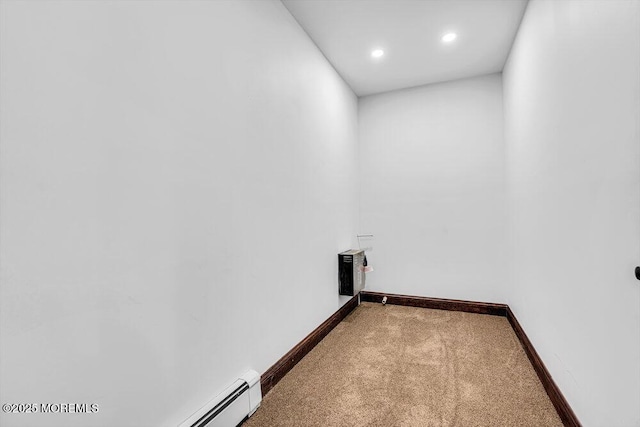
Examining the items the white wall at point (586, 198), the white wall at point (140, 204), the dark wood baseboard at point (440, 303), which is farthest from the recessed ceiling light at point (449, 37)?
the dark wood baseboard at point (440, 303)

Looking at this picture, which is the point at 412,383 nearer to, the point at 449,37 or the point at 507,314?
the point at 507,314

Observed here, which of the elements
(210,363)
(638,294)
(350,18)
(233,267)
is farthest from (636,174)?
(350,18)

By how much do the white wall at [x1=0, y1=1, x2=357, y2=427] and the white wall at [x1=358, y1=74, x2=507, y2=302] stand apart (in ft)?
6.40

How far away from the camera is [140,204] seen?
1.18 metres

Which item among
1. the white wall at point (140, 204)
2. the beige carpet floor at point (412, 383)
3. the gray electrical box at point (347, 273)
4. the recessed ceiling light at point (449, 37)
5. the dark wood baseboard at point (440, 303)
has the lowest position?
the beige carpet floor at point (412, 383)

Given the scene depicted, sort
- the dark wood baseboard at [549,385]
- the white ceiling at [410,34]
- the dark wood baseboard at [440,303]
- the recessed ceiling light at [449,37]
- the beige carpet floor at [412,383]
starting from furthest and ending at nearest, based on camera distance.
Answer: the dark wood baseboard at [440,303] < the recessed ceiling light at [449,37] < the white ceiling at [410,34] < the beige carpet floor at [412,383] < the dark wood baseboard at [549,385]

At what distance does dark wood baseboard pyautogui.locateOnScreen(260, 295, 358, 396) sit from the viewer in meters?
1.92

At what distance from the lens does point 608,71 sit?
3.72 ft

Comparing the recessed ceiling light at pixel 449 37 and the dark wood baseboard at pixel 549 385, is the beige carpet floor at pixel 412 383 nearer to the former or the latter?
the dark wood baseboard at pixel 549 385

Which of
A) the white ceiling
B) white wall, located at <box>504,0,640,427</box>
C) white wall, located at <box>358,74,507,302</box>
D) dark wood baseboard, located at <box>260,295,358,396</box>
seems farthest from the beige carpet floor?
the white ceiling

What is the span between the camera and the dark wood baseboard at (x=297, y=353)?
1.92 meters

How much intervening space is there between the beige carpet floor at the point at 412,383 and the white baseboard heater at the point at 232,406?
0.27 feet

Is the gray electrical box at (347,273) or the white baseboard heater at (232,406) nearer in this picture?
the white baseboard heater at (232,406)

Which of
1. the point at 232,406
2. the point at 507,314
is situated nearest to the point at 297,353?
the point at 232,406
